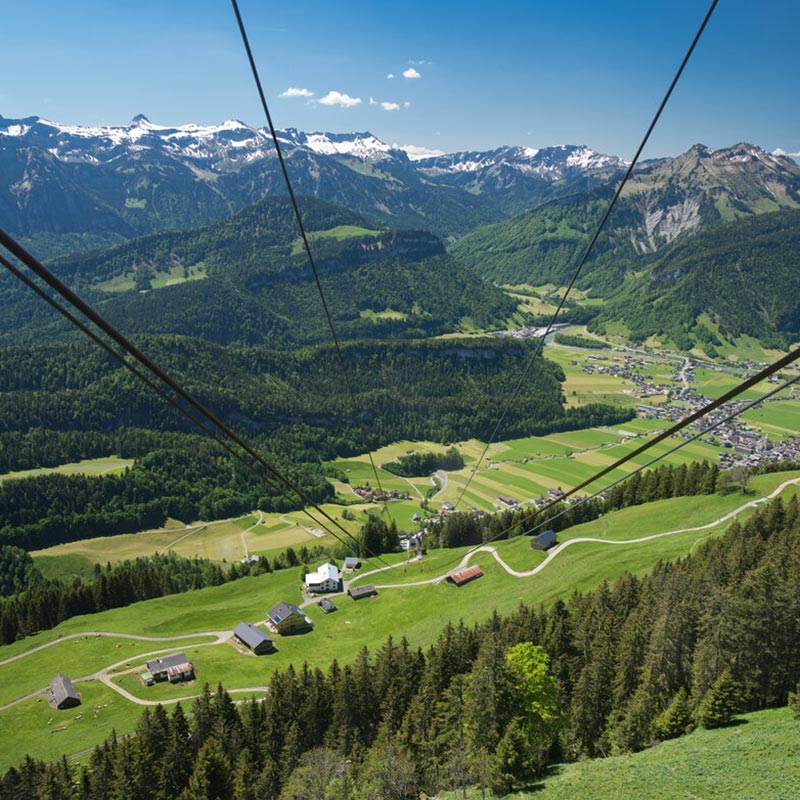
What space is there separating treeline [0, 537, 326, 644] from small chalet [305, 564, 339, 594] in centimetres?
1412

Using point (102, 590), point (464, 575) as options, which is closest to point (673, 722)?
point (464, 575)

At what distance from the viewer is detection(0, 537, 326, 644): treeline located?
85.7 meters

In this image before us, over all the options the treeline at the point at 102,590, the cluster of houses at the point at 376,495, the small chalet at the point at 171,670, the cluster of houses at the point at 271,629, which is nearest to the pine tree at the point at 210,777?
the small chalet at the point at 171,670

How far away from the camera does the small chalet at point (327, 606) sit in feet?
290

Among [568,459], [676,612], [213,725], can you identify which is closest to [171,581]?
[213,725]

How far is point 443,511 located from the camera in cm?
14875

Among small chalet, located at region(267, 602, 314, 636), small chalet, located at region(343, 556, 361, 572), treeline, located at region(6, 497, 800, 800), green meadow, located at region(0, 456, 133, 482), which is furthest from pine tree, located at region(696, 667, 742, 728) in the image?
green meadow, located at region(0, 456, 133, 482)

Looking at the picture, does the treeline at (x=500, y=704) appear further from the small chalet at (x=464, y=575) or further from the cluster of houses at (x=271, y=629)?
the small chalet at (x=464, y=575)

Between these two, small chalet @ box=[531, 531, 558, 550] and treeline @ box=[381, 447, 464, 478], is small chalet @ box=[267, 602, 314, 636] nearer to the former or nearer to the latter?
small chalet @ box=[531, 531, 558, 550]

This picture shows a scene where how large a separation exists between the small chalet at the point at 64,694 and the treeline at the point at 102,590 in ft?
73.6

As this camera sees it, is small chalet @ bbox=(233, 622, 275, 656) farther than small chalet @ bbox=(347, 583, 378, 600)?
No

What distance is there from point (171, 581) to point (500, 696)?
79.5 metres

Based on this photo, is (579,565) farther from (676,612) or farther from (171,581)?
(171,581)

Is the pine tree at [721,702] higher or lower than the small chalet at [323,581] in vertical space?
higher
